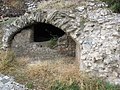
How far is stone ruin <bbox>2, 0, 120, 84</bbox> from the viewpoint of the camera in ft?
36.7

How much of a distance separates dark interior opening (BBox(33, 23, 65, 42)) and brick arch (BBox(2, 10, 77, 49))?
1076mm

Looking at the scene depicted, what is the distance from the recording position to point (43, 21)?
496 inches

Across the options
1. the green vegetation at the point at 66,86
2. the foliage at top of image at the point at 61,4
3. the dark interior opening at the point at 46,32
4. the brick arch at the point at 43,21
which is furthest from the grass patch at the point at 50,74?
the foliage at top of image at the point at 61,4

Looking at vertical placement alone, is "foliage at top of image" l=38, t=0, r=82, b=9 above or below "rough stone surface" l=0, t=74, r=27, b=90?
above

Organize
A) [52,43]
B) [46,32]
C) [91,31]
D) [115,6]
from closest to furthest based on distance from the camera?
[91,31], [115,6], [52,43], [46,32]

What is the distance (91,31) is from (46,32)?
9.12ft

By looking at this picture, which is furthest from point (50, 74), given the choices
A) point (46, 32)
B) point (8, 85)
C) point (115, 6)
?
point (46, 32)

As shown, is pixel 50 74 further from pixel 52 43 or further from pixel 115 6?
pixel 115 6

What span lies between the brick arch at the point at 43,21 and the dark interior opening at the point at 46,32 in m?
1.08

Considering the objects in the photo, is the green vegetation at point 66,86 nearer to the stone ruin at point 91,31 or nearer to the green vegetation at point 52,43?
the stone ruin at point 91,31

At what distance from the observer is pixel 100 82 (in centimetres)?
1098

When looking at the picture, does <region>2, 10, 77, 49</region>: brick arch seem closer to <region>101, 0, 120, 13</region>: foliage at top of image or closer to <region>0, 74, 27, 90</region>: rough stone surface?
<region>101, 0, 120, 13</region>: foliage at top of image

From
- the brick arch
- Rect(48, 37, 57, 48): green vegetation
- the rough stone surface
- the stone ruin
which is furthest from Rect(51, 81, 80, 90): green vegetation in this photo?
Rect(48, 37, 57, 48): green vegetation

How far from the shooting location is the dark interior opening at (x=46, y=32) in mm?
14055
